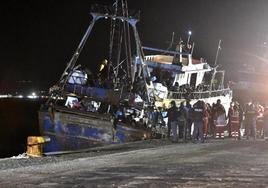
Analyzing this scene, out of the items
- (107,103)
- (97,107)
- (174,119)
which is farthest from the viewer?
(97,107)

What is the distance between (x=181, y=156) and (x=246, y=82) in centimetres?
4409

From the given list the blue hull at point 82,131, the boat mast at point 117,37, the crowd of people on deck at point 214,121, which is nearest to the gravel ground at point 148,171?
the crowd of people on deck at point 214,121

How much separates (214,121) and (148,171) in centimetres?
898

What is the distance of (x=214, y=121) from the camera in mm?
16750

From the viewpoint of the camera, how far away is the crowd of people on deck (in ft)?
50.7

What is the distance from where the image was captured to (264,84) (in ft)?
168

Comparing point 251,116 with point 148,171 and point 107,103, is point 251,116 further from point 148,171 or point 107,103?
point 148,171

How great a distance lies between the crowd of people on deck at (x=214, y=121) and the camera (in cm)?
1546

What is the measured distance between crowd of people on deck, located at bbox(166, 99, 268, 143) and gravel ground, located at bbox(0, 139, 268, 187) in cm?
406

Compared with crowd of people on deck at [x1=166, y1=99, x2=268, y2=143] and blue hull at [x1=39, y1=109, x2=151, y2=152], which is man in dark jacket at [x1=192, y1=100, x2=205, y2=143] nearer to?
crowd of people on deck at [x1=166, y1=99, x2=268, y2=143]

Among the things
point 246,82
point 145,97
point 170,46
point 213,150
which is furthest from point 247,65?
point 213,150

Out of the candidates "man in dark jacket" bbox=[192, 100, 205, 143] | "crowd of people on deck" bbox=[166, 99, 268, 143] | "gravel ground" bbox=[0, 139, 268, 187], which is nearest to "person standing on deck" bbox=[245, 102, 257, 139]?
"crowd of people on deck" bbox=[166, 99, 268, 143]

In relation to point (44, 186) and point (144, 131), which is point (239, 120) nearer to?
point (144, 131)

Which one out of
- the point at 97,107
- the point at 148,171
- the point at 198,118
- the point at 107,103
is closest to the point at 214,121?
the point at 198,118
